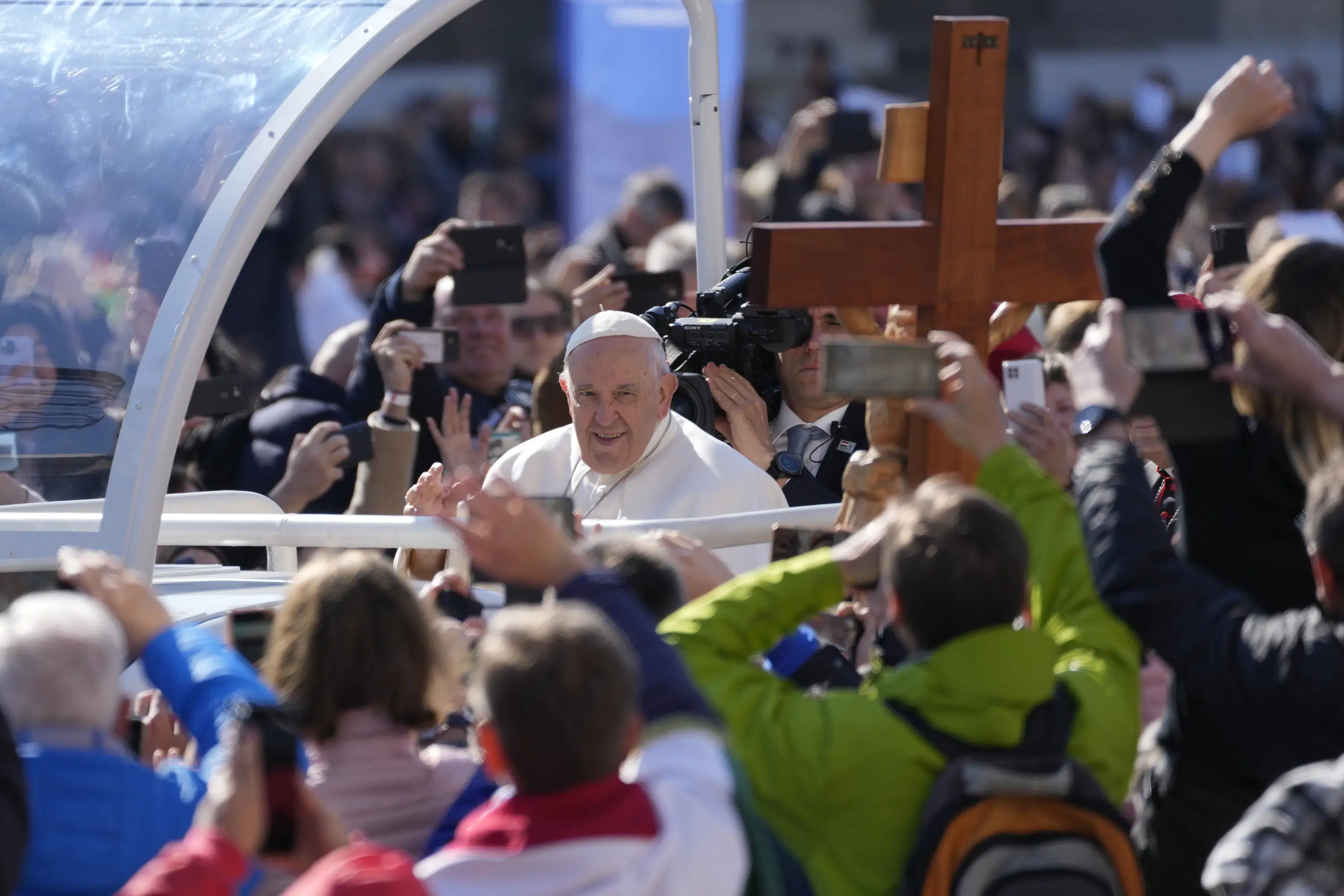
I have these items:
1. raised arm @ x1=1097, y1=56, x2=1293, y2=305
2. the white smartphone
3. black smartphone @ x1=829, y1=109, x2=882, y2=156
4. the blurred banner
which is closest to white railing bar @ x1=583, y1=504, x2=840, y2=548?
the white smartphone

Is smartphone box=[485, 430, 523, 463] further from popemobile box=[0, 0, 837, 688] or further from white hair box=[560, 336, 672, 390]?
popemobile box=[0, 0, 837, 688]

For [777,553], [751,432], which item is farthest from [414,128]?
[777,553]

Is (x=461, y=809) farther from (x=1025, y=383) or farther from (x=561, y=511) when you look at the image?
(x=1025, y=383)

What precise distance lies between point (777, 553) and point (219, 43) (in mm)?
1642

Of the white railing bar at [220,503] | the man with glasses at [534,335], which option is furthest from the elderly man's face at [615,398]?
the man with glasses at [534,335]

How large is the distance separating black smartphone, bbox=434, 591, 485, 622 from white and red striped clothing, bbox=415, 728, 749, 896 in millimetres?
787

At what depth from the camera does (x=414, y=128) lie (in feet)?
54.7

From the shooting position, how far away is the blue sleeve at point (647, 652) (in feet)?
7.76

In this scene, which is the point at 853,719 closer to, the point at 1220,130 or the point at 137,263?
the point at 1220,130

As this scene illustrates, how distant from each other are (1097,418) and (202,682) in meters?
1.20

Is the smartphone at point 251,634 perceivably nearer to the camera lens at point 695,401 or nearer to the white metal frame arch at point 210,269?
the white metal frame arch at point 210,269

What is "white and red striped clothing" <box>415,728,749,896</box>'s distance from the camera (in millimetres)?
2154

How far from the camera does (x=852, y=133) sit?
32.4ft

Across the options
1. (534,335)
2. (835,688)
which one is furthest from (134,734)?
(534,335)
